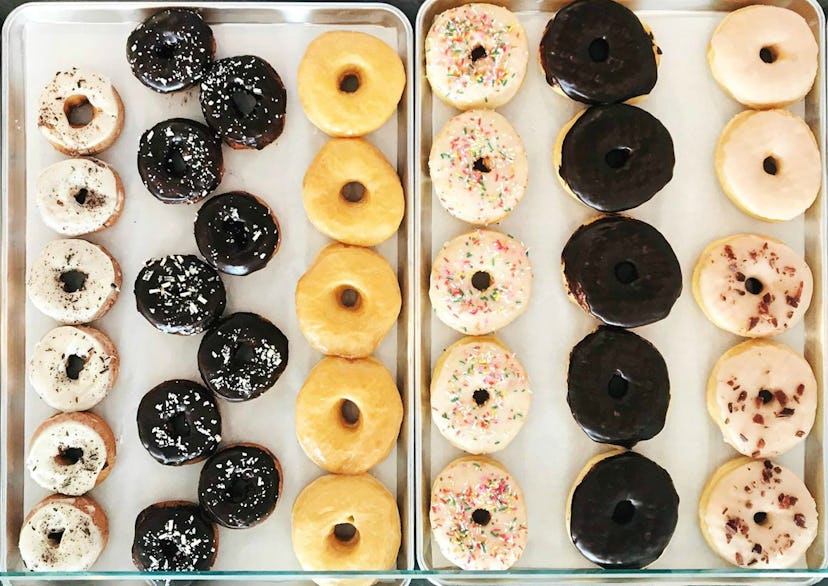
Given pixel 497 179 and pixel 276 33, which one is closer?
pixel 497 179

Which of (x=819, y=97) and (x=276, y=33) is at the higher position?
(x=276, y=33)

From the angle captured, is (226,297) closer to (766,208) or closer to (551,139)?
(551,139)

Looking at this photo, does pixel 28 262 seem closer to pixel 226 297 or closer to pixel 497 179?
pixel 226 297

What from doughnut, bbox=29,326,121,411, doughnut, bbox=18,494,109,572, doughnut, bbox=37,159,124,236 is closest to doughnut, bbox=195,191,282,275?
doughnut, bbox=37,159,124,236

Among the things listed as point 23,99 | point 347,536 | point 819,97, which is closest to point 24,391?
point 23,99

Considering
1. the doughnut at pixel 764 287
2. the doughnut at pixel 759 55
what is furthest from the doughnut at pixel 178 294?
the doughnut at pixel 759 55

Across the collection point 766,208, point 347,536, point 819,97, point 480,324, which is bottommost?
point 347,536

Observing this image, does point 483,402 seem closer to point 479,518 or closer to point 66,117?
point 479,518
